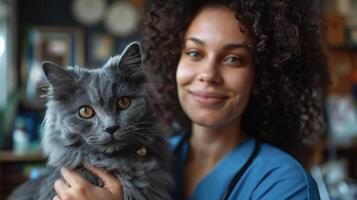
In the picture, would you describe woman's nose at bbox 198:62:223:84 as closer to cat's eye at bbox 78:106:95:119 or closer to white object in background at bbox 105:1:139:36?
cat's eye at bbox 78:106:95:119

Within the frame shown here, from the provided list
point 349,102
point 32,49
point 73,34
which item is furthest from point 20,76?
point 349,102

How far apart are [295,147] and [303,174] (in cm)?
45

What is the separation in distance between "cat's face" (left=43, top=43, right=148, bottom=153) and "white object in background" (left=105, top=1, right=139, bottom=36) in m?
2.96

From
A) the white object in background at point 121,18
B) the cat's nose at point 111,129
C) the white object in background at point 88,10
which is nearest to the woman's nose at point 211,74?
the cat's nose at point 111,129

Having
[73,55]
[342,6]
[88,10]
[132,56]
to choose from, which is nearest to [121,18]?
[88,10]

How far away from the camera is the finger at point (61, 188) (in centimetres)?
116

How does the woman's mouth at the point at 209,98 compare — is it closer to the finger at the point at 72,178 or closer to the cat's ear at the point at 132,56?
the cat's ear at the point at 132,56

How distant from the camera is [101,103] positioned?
115 cm

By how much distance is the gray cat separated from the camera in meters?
1.15

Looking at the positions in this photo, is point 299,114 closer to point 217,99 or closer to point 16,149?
point 217,99

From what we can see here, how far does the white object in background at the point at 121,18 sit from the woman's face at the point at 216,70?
2716 mm

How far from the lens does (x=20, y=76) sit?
3.86 m

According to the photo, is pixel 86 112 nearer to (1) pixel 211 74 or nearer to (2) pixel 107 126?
(2) pixel 107 126

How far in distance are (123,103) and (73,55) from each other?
3.00 meters
